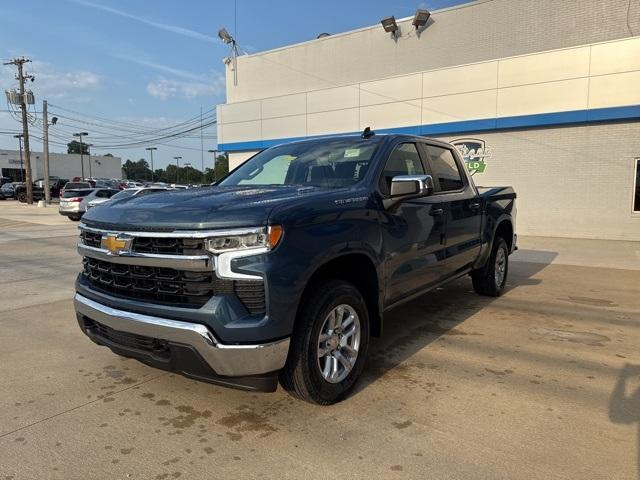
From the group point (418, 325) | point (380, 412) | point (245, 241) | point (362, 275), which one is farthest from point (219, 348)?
point (418, 325)

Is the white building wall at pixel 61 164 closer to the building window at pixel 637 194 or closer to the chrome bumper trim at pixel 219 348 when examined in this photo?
the building window at pixel 637 194

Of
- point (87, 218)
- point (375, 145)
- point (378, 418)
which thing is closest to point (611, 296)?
point (375, 145)

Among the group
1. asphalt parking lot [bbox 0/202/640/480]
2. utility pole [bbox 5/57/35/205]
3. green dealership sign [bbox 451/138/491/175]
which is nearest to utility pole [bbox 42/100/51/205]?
utility pole [bbox 5/57/35/205]

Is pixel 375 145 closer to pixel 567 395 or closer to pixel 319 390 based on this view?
pixel 319 390

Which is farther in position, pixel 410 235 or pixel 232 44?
pixel 232 44

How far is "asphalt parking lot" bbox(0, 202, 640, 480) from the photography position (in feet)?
8.79

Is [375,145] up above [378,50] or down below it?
below

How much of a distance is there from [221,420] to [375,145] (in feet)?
8.22

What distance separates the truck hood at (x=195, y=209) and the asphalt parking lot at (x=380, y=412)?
1294mm

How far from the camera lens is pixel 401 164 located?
4.35 m

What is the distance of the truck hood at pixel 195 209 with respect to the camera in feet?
9.22

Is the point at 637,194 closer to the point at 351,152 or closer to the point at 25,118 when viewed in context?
the point at 351,152

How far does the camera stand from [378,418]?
3.19 metres

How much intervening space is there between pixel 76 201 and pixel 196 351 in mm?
21281
